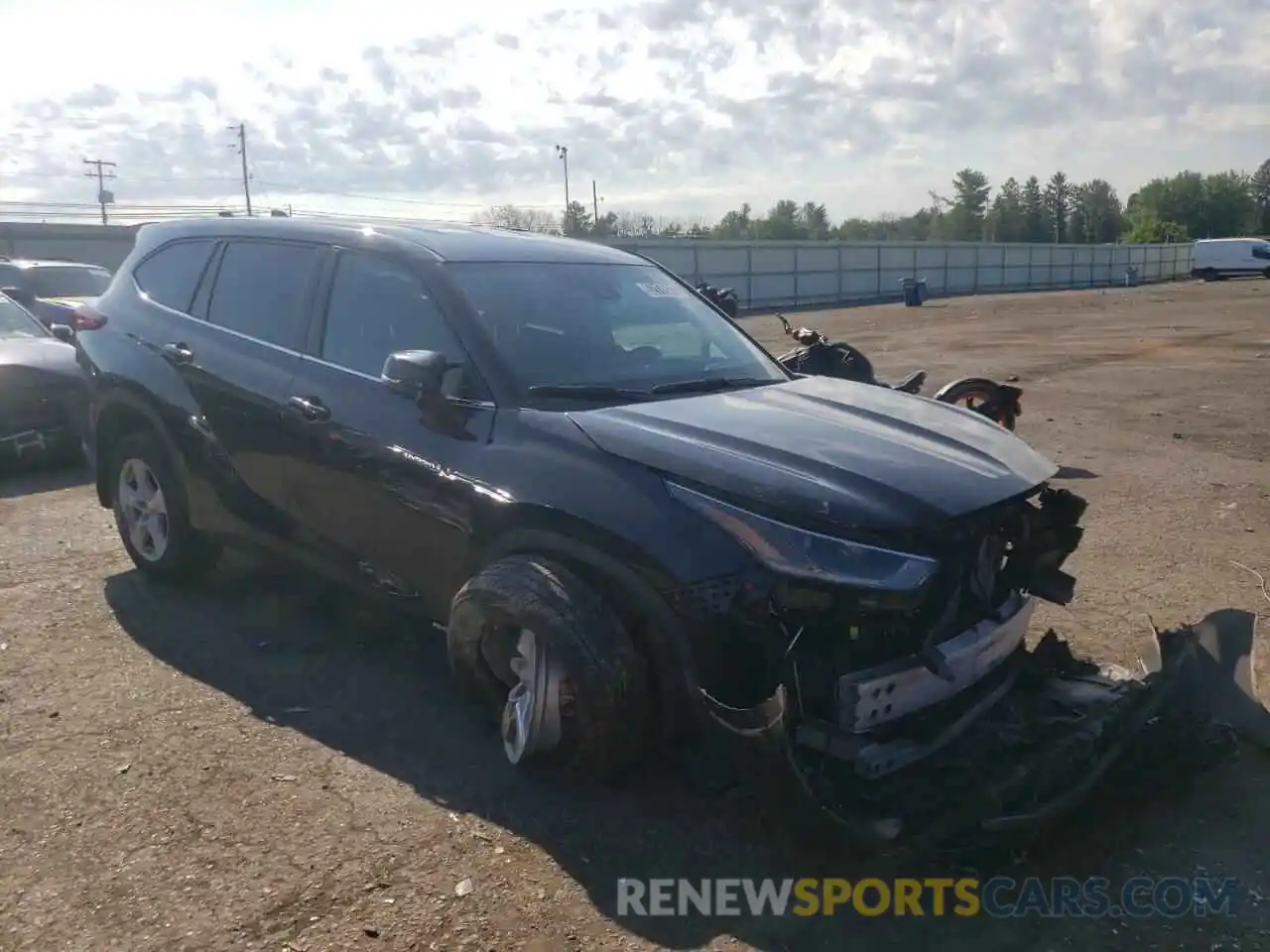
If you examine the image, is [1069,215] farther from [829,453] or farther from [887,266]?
[829,453]

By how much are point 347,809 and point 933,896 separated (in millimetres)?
1814

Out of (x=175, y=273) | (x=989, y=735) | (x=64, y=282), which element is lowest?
(x=989, y=735)

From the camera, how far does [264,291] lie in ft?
16.7

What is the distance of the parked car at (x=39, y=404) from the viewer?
28.3 ft

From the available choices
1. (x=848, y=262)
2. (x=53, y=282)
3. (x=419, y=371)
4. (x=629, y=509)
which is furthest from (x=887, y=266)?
(x=629, y=509)

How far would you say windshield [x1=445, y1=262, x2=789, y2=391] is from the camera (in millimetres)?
4238

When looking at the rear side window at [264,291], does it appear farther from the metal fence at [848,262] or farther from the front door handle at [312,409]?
the metal fence at [848,262]

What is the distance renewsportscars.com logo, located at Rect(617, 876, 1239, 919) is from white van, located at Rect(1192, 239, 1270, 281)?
63.1 metres

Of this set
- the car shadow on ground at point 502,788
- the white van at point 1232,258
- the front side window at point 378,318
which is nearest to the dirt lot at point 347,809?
the car shadow on ground at point 502,788

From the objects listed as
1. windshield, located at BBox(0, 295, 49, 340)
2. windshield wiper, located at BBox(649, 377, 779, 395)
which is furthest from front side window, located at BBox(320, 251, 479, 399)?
windshield, located at BBox(0, 295, 49, 340)

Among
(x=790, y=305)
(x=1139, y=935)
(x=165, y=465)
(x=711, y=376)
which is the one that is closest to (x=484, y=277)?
Answer: (x=711, y=376)

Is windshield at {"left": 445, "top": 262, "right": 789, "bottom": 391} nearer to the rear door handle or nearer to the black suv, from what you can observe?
the black suv

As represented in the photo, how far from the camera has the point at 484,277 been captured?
4.48 meters

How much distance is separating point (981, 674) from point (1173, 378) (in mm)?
13050
